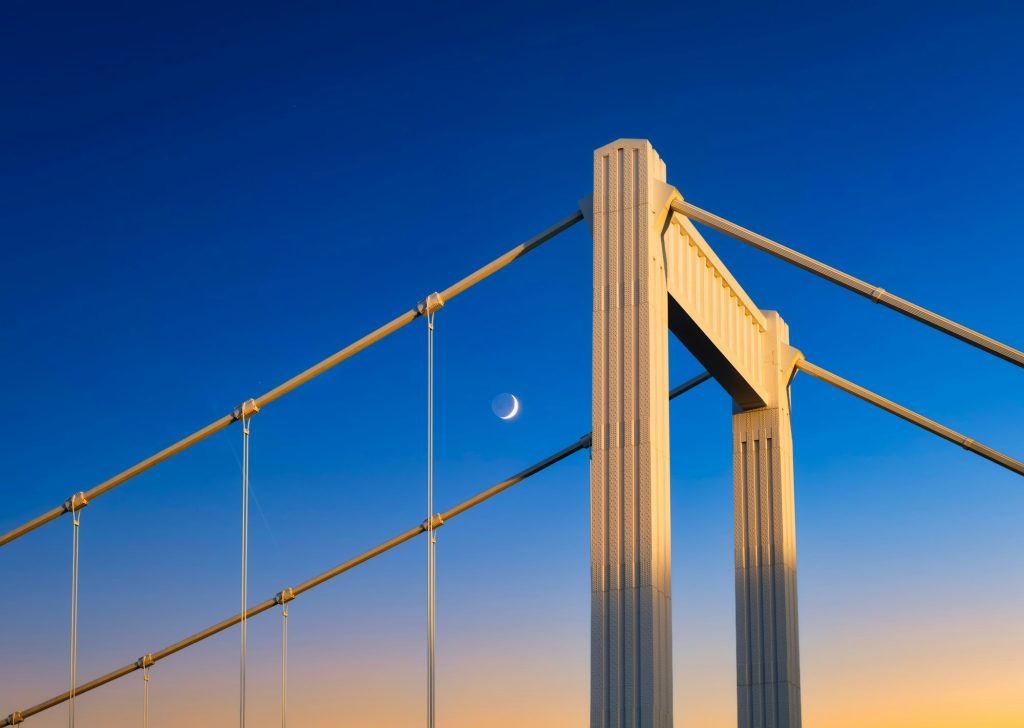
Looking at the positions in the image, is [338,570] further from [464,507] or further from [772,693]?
[772,693]

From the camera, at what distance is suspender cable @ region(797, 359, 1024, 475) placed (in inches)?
800

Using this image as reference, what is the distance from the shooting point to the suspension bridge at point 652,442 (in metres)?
15.6

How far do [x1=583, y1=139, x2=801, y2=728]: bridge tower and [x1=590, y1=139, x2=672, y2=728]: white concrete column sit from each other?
0.01 metres

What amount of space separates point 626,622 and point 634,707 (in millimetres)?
842

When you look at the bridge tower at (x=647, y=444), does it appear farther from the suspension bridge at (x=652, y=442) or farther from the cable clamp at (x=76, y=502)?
the cable clamp at (x=76, y=502)

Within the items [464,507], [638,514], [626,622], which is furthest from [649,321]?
[464,507]

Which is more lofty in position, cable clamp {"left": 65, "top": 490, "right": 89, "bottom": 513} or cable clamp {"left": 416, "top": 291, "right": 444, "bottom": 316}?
cable clamp {"left": 416, "top": 291, "right": 444, "bottom": 316}

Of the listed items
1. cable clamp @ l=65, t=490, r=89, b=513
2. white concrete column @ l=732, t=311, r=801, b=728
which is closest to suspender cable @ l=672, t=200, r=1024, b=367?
white concrete column @ l=732, t=311, r=801, b=728

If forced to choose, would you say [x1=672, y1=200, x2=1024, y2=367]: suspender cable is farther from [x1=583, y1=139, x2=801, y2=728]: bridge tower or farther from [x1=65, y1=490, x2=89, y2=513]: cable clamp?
[x1=65, y1=490, x2=89, y2=513]: cable clamp

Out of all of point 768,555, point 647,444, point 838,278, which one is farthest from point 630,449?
point 768,555

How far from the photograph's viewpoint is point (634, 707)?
15219 millimetres

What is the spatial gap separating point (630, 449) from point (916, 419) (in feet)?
22.1

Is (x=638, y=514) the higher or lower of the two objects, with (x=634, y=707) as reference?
higher

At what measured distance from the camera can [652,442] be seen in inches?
630
